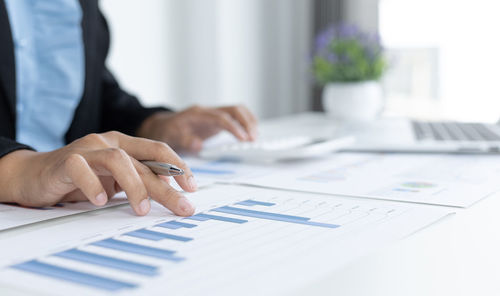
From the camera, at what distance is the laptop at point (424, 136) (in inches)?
43.6

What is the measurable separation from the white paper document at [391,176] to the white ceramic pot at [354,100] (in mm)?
705

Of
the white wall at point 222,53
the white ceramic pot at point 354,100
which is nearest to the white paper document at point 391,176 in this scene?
the white ceramic pot at point 354,100

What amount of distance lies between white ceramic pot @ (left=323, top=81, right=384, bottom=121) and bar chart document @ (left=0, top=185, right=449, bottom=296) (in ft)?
3.61

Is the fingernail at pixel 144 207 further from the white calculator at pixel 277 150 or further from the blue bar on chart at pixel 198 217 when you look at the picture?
the white calculator at pixel 277 150

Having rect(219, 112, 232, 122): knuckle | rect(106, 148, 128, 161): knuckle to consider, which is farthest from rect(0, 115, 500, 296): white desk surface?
rect(219, 112, 232, 122): knuckle

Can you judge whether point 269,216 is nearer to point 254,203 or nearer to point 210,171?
point 254,203

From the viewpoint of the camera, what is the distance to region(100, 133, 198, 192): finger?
2.37 feet

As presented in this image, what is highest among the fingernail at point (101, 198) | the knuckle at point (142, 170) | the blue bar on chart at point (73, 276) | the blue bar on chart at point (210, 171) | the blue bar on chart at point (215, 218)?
the knuckle at point (142, 170)

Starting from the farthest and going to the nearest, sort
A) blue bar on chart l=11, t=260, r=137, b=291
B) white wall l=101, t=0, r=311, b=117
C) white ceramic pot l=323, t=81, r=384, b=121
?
white wall l=101, t=0, r=311, b=117
white ceramic pot l=323, t=81, r=384, b=121
blue bar on chart l=11, t=260, r=137, b=291

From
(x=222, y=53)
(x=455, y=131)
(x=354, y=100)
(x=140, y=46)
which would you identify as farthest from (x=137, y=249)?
(x=222, y=53)

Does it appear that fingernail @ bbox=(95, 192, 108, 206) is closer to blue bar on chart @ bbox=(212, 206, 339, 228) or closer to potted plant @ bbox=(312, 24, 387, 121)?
blue bar on chart @ bbox=(212, 206, 339, 228)

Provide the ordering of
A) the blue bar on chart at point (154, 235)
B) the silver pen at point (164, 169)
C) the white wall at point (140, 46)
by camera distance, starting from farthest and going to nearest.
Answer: the white wall at point (140, 46) < the silver pen at point (164, 169) < the blue bar on chart at point (154, 235)

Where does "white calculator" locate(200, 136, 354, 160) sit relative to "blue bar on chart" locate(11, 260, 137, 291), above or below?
below

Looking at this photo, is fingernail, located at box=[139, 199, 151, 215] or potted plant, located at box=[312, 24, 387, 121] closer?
fingernail, located at box=[139, 199, 151, 215]
